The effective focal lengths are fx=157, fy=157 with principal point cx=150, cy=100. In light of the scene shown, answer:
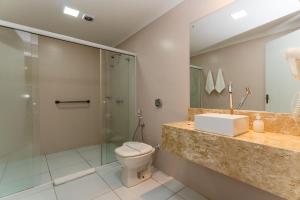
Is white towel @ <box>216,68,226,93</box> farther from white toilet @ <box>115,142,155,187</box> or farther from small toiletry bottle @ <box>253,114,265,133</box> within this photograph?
white toilet @ <box>115,142,155,187</box>

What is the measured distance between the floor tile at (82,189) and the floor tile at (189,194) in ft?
2.64

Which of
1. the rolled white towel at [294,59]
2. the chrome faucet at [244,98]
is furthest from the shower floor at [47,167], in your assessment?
the rolled white towel at [294,59]

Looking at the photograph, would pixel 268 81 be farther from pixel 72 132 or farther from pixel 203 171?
pixel 72 132

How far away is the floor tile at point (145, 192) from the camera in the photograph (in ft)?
5.30

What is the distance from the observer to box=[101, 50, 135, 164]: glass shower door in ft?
8.67

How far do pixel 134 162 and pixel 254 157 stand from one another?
121cm

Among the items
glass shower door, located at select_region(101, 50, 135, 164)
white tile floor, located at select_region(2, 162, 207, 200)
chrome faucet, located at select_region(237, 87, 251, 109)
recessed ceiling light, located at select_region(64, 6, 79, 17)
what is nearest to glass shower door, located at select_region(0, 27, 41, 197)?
white tile floor, located at select_region(2, 162, 207, 200)

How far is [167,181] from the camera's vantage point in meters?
1.92

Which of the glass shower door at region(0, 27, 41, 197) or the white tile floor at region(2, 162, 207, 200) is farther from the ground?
the glass shower door at region(0, 27, 41, 197)

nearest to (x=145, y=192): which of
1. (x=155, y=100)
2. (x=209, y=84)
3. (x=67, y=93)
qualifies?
(x=155, y=100)

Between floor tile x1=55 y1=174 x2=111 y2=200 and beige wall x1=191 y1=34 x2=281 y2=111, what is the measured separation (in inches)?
58.4

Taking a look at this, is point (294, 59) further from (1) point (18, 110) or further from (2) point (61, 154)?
(2) point (61, 154)

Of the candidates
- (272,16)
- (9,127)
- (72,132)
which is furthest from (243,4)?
(72,132)

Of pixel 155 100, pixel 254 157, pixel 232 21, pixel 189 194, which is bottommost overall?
pixel 189 194
